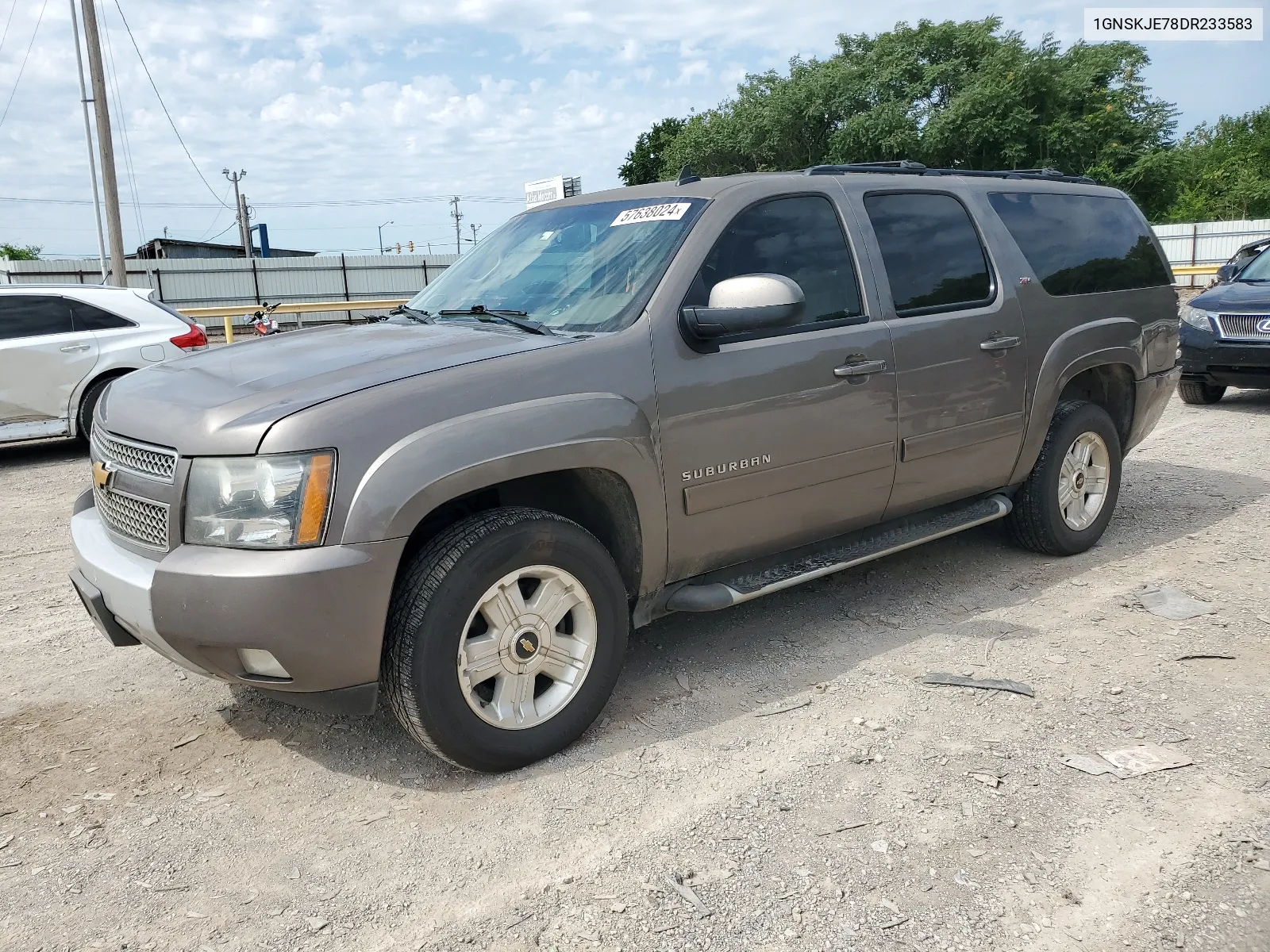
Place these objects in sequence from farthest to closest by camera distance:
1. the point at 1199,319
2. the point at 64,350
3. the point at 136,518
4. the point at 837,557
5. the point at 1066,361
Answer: the point at 1199,319 → the point at 64,350 → the point at 1066,361 → the point at 837,557 → the point at 136,518

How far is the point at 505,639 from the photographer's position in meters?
3.18

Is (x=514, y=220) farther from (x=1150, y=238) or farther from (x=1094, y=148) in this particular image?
(x=1094, y=148)

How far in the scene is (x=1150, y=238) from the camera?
5668 mm

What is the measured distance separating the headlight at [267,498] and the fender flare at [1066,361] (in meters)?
3.40

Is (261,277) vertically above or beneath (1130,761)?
above

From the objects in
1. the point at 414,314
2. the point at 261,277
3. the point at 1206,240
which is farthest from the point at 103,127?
the point at 1206,240

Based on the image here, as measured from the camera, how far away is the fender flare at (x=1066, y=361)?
4.89 metres

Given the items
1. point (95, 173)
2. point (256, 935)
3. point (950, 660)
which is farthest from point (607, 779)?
point (95, 173)

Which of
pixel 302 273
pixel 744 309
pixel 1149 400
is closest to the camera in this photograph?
pixel 744 309

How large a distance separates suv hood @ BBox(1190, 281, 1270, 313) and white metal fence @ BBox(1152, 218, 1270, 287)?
32410 mm

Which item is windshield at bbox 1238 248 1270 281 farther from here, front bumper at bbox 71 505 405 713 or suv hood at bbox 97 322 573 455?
front bumper at bbox 71 505 405 713

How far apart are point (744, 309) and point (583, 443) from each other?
74 cm

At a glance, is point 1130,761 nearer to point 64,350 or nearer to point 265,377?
point 265,377

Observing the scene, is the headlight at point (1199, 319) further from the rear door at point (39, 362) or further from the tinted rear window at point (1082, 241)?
the rear door at point (39, 362)
